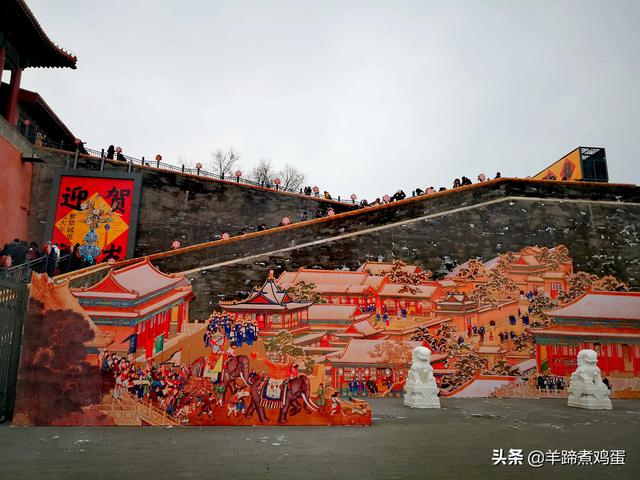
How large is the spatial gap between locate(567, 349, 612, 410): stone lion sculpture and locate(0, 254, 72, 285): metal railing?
9592mm

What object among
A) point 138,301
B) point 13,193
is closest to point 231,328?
point 138,301

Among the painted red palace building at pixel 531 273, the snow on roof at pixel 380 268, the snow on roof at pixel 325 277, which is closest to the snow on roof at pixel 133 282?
the snow on roof at pixel 325 277

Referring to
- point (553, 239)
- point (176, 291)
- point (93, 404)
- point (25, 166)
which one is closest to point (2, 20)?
point (25, 166)

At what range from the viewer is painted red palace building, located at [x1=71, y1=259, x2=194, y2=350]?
258 inches

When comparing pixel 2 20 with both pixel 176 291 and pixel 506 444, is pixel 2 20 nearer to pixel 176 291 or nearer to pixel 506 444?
pixel 176 291

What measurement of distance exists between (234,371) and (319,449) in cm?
195

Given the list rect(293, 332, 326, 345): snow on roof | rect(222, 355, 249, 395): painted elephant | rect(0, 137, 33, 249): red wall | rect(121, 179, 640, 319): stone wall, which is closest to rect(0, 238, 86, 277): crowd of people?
rect(0, 137, 33, 249): red wall

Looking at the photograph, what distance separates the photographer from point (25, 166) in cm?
1283

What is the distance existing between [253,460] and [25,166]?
11778 millimetres

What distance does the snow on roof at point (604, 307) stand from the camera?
1092cm

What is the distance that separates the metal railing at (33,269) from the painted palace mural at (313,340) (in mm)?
1166

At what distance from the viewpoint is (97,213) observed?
12586mm

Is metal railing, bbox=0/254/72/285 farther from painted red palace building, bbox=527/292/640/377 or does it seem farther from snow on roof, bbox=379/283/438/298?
painted red palace building, bbox=527/292/640/377

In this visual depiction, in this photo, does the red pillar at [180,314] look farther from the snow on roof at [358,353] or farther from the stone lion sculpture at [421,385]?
the stone lion sculpture at [421,385]
